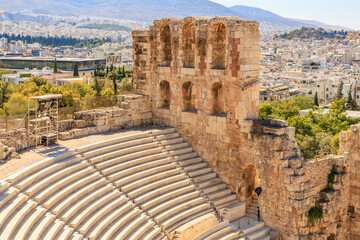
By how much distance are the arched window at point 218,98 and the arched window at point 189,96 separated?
6.33 ft

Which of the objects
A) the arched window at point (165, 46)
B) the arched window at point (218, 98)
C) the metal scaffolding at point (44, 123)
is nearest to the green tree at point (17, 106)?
the metal scaffolding at point (44, 123)

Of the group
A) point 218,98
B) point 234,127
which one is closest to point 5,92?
point 218,98

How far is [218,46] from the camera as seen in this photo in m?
24.6

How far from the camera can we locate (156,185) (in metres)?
21.8

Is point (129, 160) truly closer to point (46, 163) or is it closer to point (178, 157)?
point (178, 157)

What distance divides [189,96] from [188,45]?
2856 millimetres

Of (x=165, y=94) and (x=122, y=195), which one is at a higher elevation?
(x=165, y=94)

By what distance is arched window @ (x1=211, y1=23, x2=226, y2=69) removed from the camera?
24.2 meters

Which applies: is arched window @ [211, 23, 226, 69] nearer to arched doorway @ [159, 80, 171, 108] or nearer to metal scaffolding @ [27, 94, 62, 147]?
arched doorway @ [159, 80, 171, 108]

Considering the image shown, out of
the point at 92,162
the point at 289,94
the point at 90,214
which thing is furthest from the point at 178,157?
the point at 289,94

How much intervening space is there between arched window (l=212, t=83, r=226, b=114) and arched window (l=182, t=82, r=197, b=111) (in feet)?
6.33

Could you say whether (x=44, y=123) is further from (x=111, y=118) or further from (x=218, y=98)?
(x=218, y=98)

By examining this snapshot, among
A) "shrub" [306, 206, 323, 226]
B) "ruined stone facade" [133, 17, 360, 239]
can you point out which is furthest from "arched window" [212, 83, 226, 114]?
"shrub" [306, 206, 323, 226]

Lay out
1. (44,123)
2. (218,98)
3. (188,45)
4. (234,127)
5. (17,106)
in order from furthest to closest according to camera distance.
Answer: (17,106) → (188,45) → (218,98) → (234,127) → (44,123)
